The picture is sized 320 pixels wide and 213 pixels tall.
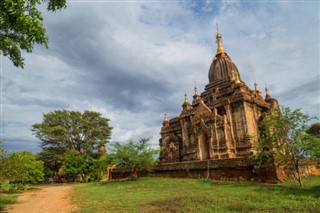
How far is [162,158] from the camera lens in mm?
32469

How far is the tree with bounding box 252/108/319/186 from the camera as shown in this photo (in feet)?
41.2

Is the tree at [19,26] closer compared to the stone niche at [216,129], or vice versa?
the tree at [19,26]

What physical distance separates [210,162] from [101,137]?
2474cm

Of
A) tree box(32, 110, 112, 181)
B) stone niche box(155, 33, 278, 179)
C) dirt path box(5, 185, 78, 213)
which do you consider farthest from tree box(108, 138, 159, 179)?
tree box(32, 110, 112, 181)

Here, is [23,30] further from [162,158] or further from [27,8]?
[162,158]

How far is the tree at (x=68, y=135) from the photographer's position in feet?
121

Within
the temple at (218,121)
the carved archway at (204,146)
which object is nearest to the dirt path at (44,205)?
the temple at (218,121)

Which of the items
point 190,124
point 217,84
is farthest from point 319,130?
point 190,124

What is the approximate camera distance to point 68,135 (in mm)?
37281

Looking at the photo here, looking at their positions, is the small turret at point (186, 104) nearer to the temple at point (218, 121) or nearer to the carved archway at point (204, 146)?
the temple at point (218, 121)

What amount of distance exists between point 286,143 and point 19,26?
13360mm

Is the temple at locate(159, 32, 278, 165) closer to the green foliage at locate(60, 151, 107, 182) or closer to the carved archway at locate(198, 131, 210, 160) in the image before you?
the carved archway at locate(198, 131, 210, 160)

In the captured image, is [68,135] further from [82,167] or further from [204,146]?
[204,146]

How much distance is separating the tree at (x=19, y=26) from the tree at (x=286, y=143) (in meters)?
12.4
